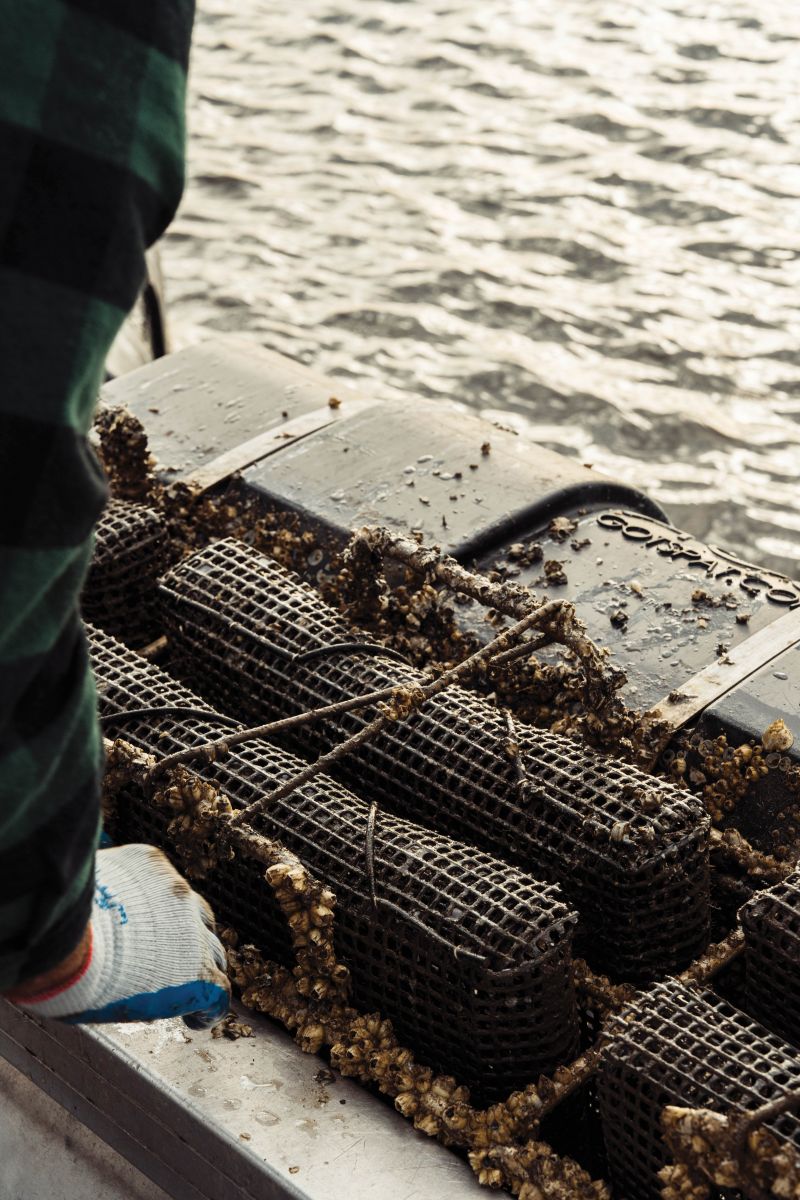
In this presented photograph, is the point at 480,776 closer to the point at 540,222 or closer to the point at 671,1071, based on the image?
the point at 671,1071

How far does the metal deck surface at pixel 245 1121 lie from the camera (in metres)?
2.38

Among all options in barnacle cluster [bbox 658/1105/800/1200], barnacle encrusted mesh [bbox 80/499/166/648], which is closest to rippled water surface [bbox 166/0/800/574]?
barnacle encrusted mesh [bbox 80/499/166/648]

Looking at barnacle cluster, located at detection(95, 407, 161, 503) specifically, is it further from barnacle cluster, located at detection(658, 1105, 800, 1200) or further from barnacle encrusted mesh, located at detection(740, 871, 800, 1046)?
barnacle cluster, located at detection(658, 1105, 800, 1200)

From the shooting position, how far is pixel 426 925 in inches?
96.5

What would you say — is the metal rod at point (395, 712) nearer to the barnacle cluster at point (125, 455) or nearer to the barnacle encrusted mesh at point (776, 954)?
the barnacle encrusted mesh at point (776, 954)

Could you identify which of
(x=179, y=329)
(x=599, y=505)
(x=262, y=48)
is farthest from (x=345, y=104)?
(x=599, y=505)

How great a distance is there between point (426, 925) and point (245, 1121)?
0.47m

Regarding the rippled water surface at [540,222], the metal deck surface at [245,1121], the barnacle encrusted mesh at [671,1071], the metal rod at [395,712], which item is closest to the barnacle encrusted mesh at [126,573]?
the metal rod at [395,712]

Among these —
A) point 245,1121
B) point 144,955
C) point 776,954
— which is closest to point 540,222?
point 776,954

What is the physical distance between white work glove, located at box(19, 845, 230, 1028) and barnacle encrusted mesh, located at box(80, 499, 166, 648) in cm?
123

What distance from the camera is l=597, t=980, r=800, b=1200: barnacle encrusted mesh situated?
2.16 metres

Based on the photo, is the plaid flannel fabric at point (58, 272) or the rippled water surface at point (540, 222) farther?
the rippled water surface at point (540, 222)

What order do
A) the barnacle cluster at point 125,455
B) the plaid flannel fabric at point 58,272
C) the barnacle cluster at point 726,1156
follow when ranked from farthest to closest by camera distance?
the barnacle cluster at point 125,455 → the barnacle cluster at point 726,1156 → the plaid flannel fabric at point 58,272

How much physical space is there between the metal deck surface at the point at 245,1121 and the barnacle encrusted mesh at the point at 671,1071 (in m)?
0.28
